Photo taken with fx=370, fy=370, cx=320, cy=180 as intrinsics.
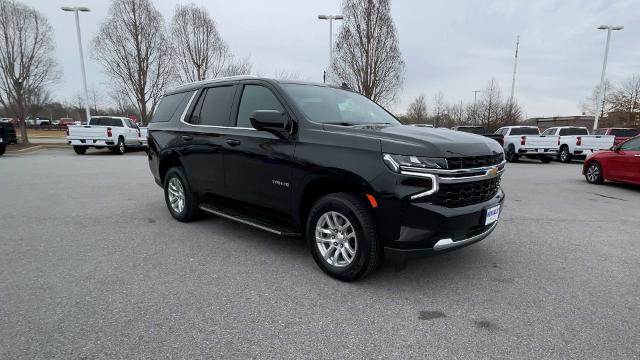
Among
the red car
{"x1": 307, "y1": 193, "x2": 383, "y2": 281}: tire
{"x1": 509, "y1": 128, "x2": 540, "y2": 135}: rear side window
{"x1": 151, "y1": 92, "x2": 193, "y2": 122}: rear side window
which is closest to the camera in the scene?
{"x1": 307, "y1": 193, "x2": 383, "y2": 281}: tire

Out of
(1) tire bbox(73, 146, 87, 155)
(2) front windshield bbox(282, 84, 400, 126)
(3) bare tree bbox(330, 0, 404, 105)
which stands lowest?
(1) tire bbox(73, 146, 87, 155)

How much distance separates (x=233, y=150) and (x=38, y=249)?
8.41 ft

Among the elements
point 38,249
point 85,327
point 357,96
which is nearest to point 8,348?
point 85,327

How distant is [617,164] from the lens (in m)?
9.38

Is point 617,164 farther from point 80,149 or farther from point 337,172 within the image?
point 80,149

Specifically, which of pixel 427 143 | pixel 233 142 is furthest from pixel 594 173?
pixel 233 142

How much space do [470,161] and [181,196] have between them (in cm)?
407

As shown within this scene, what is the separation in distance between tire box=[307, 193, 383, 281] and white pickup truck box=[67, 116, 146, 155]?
57.7 ft

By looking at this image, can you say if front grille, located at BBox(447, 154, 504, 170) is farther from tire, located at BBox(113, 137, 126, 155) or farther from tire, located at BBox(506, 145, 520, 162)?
tire, located at BBox(113, 137, 126, 155)

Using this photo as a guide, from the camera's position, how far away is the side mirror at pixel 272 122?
356 cm

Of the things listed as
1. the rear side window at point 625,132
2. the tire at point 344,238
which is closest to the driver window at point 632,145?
the tire at point 344,238

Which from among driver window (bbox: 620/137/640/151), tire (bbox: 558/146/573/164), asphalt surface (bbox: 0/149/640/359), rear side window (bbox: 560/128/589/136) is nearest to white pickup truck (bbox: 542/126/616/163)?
tire (bbox: 558/146/573/164)

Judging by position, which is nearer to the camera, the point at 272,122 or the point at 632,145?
the point at 272,122

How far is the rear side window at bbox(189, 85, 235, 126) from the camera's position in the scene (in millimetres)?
4613
